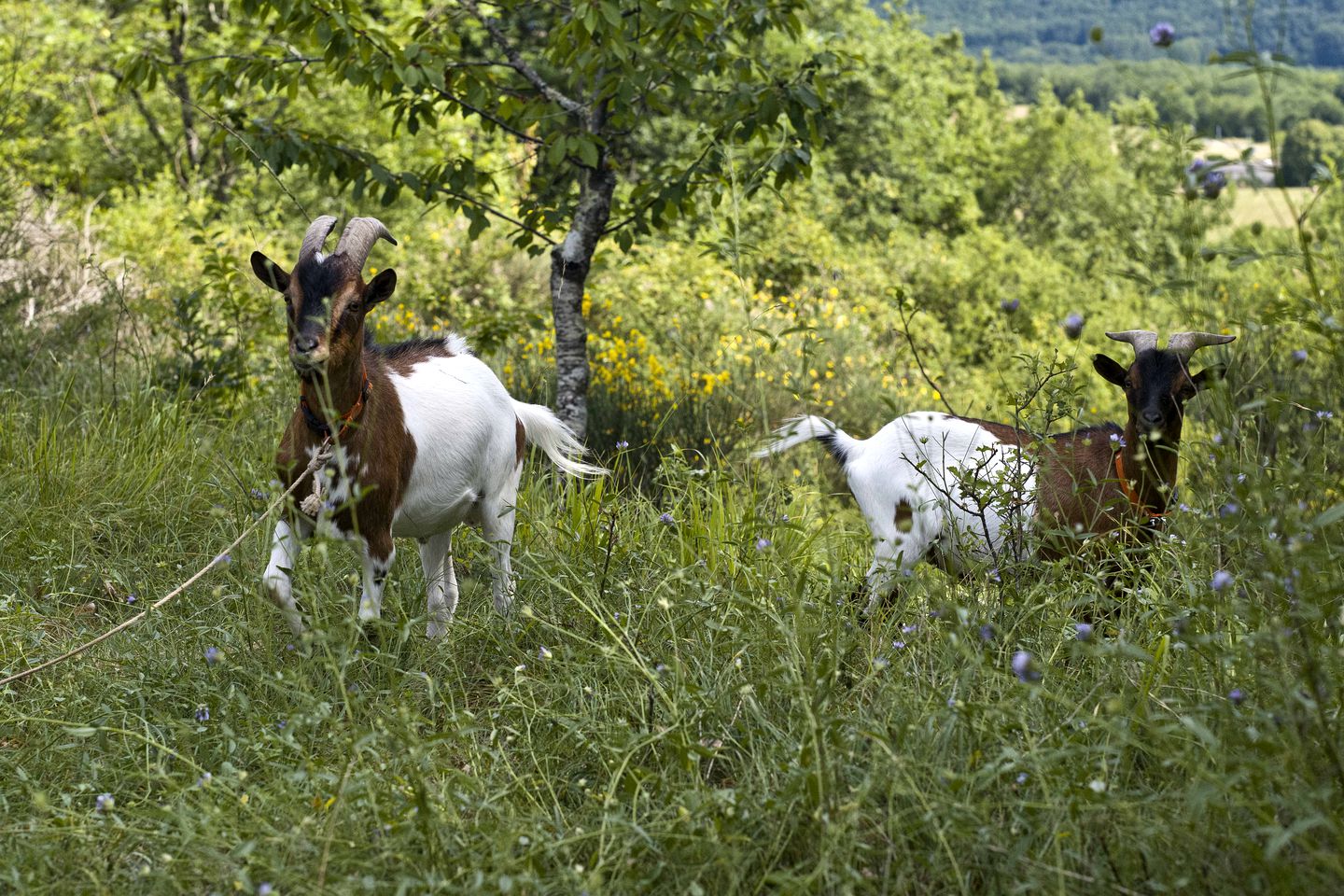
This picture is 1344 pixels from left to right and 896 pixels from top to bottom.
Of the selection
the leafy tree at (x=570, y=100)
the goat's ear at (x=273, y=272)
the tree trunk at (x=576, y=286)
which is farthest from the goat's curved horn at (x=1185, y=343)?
the goat's ear at (x=273, y=272)

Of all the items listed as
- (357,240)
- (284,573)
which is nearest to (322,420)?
(284,573)

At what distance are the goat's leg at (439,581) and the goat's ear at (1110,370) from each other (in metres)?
2.72

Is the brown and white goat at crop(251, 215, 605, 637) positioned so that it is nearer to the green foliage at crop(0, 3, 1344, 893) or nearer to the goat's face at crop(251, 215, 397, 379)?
the goat's face at crop(251, 215, 397, 379)

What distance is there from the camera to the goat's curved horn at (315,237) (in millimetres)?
3900

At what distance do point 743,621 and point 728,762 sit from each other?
596 mm

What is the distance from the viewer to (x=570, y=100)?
6082 millimetres

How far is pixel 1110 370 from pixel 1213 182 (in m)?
2.88

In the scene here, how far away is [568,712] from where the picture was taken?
134 inches

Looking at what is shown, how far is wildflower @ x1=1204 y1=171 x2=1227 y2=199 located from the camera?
230cm

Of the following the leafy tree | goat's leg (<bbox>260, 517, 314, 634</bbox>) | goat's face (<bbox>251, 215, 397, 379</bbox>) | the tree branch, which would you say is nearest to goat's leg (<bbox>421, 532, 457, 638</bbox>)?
goat's leg (<bbox>260, 517, 314, 634</bbox>)

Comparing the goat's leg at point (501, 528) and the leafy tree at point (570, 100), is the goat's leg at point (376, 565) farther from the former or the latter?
the leafy tree at point (570, 100)

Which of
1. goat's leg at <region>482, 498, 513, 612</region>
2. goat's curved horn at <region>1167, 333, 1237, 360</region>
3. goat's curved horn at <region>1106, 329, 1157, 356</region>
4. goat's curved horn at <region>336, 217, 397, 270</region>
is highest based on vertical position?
goat's curved horn at <region>336, 217, 397, 270</region>

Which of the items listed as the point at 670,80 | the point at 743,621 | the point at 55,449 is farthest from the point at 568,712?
the point at 670,80

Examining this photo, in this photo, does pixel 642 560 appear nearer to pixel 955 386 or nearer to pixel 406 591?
pixel 406 591
